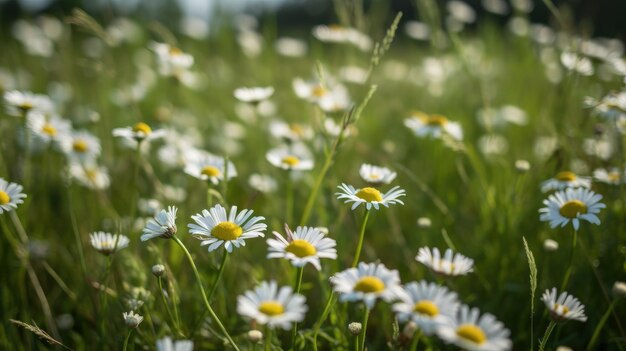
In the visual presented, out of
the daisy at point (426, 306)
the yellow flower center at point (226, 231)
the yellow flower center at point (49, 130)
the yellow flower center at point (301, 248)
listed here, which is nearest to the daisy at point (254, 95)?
the yellow flower center at point (49, 130)

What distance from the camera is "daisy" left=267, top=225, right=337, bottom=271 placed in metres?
1.24

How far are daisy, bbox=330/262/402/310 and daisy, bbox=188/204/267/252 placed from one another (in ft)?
Answer: 0.95

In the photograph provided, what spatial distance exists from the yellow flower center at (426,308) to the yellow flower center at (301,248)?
0.30 meters

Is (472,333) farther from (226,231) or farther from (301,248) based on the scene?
(226,231)

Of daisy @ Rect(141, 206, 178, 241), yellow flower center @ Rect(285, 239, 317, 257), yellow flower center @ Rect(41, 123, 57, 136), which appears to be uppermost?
yellow flower center @ Rect(285, 239, 317, 257)

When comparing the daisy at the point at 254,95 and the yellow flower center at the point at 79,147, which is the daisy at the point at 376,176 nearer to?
the daisy at the point at 254,95

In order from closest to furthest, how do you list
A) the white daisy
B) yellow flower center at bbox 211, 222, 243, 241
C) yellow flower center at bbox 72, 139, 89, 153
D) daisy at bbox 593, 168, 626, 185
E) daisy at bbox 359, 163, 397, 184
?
the white daisy < yellow flower center at bbox 211, 222, 243, 241 < daisy at bbox 359, 163, 397, 184 < daisy at bbox 593, 168, 626, 185 < yellow flower center at bbox 72, 139, 89, 153

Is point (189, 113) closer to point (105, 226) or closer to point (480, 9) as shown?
point (105, 226)

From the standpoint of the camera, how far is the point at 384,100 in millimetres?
4121

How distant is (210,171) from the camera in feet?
6.20

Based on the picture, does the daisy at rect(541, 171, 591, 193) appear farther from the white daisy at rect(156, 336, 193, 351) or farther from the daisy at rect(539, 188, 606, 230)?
the white daisy at rect(156, 336, 193, 351)

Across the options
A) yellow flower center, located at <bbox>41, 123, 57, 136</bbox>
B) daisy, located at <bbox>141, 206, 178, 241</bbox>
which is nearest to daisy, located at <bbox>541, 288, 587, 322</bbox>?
daisy, located at <bbox>141, 206, 178, 241</bbox>

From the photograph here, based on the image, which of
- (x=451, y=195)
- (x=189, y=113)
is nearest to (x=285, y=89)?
(x=189, y=113)

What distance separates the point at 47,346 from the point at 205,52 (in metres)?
4.38
